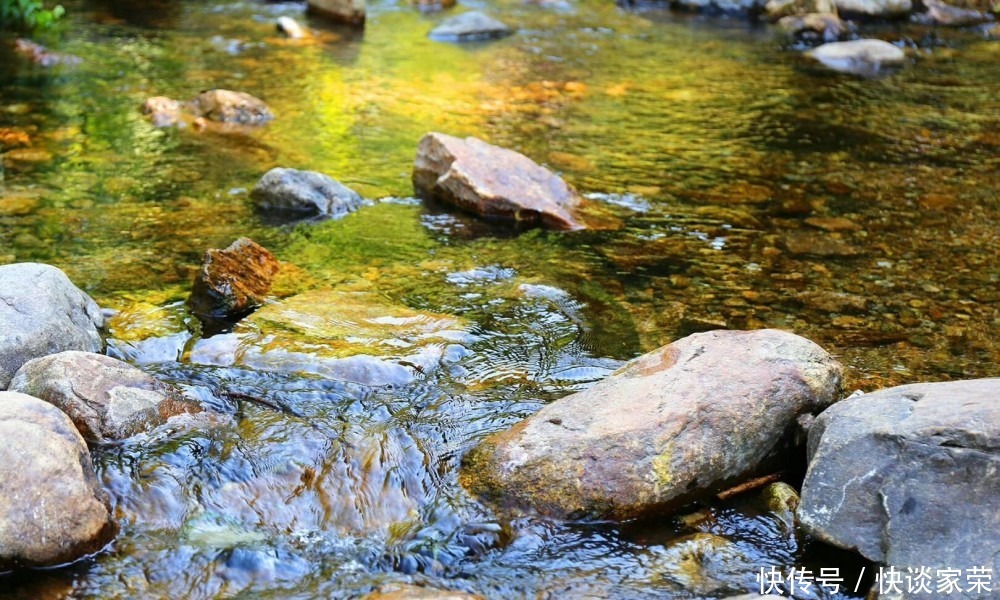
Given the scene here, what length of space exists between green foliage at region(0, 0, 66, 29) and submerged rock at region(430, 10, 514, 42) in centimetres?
507

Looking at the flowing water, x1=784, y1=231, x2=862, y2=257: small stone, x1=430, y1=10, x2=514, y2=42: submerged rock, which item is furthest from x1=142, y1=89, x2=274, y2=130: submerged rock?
x1=784, y1=231, x2=862, y2=257: small stone

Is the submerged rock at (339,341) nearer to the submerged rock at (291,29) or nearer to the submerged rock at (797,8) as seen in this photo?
the submerged rock at (291,29)

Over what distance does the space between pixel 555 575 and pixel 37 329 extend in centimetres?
268

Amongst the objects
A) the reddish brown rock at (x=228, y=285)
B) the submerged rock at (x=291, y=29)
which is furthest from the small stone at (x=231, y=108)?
the submerged rock at (x=291, y=29)

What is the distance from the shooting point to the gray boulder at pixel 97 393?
412 cm

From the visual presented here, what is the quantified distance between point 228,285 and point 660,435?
110 inches

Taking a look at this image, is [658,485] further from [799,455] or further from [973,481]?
[973,481]

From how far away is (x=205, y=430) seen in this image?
4.33 metres

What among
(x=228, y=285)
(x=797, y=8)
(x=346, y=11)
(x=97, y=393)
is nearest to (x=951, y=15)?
(x=797, y=8)

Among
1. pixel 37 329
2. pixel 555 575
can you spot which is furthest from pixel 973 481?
pixel 37 329

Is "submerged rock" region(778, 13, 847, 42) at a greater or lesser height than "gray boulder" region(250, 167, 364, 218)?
greater

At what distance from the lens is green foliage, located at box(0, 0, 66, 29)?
12297 millimetres

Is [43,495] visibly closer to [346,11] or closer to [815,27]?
[346,11]

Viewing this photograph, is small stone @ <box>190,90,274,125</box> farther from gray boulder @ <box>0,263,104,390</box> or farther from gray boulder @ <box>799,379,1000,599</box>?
gray boulder @ <box>799,379,1000,599</box>
